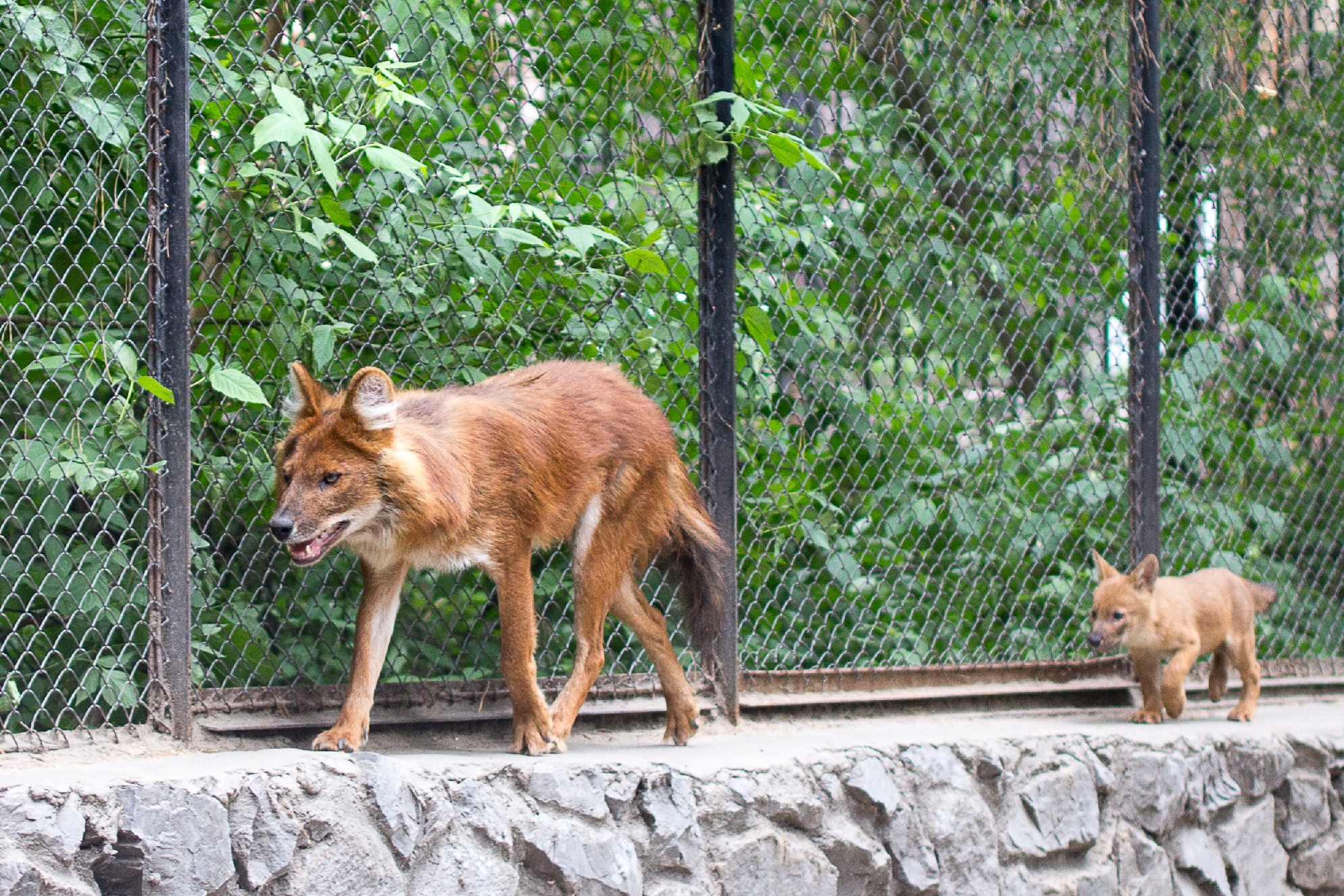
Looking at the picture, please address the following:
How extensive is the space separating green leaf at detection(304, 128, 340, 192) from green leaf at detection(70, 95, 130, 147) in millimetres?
521

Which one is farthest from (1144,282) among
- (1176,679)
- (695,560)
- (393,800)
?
(393,800)

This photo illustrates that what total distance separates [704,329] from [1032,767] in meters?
1.97

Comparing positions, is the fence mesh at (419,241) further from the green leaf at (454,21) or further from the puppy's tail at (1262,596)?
the puppy's tail at (1262,596)

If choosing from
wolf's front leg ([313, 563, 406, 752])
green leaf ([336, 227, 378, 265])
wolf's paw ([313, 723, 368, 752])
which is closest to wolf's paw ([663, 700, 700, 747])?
wolf's front leg ([313, 563, 406, 752])

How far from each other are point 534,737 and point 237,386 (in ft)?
4.33

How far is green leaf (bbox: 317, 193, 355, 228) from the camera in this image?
4258mm

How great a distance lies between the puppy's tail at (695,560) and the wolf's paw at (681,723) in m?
0.30

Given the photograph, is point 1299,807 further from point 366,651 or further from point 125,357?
point 125,357

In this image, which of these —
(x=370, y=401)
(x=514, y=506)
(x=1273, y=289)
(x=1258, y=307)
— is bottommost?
(x=514, y=506)

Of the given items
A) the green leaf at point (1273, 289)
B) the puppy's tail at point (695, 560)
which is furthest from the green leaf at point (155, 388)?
the green leaf at point (1273, 289)

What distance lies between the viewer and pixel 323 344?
4.11 m

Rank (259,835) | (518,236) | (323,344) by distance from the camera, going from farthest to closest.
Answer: (518,236)
(323,344)
(259,835)

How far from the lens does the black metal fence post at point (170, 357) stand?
12.7 feet

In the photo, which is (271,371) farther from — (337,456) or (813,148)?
(813,148)
